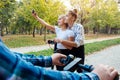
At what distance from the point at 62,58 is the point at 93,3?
125 ft

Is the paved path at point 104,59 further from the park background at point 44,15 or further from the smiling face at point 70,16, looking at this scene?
the smiling face at point 70,16

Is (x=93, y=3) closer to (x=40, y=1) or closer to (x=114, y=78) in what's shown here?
(x=40, y=1)


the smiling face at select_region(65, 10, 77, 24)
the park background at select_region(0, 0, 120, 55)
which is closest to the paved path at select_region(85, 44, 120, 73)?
the park background at select_region(0, 0, 120, 55)

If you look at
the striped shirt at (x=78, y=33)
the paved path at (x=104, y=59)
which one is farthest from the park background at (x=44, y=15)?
the striped shirt at (x=78, y=33)

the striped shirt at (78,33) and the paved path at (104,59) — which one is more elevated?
the striped shirt at (78,33)

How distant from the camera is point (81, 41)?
3.85 meters

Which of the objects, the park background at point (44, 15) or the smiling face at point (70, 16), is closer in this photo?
the smiling face at point (70, 16)

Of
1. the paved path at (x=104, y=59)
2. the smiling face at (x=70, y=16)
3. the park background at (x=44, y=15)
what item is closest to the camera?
the smiling face at (x=70, y=16)

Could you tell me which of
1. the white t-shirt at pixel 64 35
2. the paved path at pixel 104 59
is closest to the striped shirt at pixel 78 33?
the white t-shirt at pixel 64 35

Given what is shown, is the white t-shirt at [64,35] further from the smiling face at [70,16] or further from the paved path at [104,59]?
the paved path at [104,59]

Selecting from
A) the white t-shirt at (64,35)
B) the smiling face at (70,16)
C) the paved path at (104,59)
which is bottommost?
the paved path at (104,59)

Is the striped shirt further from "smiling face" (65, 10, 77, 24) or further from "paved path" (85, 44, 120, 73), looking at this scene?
"paved path" (85, 44, 120, 73)

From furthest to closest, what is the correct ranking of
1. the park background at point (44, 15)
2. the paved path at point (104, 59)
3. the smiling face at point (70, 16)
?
the park background at point (44, 15)
the paved path at point (104, 59)
the smiling face at point (70, 16)

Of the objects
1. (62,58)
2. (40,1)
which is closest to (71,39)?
(62,58)
